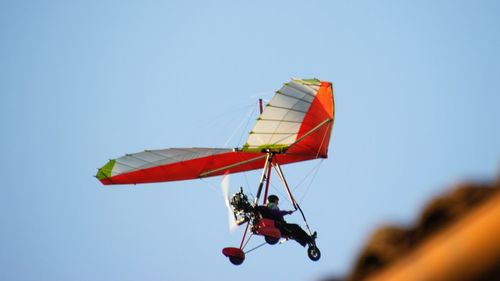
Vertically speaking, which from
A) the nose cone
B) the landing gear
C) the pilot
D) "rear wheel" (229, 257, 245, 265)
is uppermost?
the nose cone

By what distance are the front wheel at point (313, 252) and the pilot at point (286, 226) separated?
139 mm

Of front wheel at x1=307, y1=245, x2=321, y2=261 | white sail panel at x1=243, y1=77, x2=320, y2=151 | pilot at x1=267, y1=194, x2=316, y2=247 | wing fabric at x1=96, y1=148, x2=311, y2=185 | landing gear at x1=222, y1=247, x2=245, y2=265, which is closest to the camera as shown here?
pilot at x1=267, y1=194, x2=316, y2=247

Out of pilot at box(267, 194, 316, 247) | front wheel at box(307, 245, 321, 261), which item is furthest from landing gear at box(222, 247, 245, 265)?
front wheel at box(307, 245, 321, 261)

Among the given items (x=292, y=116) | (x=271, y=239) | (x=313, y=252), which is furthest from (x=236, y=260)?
(x=292, y=116)

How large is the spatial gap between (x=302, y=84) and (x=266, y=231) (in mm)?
4471

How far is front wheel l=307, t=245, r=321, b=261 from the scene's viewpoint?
18578 millimetres

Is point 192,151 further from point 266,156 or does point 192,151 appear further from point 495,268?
point 495,268

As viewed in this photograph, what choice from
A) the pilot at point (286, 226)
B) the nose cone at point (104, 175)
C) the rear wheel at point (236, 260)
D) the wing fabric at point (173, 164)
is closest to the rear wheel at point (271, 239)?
the pilot at point (286, 226)

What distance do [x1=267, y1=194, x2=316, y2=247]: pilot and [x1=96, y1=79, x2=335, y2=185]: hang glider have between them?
Answer: 201 cm

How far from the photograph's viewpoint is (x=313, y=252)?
1862 cm

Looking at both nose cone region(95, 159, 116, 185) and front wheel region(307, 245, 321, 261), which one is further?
nose cone region(95, 159, 116, 185)

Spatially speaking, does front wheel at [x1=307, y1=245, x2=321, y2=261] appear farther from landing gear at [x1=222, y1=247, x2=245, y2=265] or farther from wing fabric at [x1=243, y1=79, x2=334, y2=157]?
wing fabric at [x1=243, y1=79, x2=334, y2=157]

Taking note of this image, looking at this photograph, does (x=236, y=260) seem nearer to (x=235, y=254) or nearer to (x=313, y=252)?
(x=235, y=254)

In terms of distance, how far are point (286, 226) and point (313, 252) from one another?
130 centimetres
